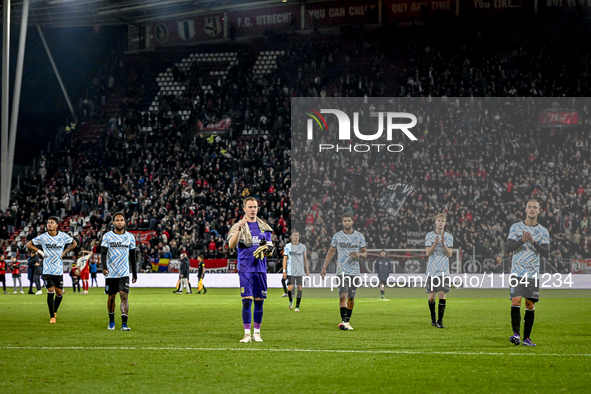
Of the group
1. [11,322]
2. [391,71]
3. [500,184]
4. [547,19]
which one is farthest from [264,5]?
[11,322]

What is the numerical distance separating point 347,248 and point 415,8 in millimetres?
37034

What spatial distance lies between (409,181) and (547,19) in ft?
58.3

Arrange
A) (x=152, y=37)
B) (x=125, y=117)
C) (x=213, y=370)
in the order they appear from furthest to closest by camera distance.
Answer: (x=152, y=37)
(x=125, y=117)
(x=213, y=370)

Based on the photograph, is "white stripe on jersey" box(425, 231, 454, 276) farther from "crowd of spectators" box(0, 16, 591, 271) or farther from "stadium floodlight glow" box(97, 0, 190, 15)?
"stadium floodlight glow" box(97, 0, 190, 15)

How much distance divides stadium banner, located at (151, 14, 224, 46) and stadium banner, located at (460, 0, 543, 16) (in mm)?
17658

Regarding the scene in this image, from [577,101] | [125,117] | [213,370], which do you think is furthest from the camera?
[125,117]

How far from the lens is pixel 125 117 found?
49188 mm

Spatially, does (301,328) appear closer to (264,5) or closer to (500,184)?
(500,184)

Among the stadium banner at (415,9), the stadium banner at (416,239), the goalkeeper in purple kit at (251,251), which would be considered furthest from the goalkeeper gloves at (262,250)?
the stadium banner at (415,9)

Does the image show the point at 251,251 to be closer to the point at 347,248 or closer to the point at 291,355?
the point at 291,355

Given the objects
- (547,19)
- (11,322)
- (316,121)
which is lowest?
(11,322)

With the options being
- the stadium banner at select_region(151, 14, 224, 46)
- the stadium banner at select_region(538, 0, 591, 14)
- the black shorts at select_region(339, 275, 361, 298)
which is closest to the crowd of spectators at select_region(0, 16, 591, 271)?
the stadium banner at select_region(538, 0, 591, 14)

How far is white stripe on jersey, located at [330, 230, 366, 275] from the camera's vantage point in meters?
14.3

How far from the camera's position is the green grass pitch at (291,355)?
777 cm
